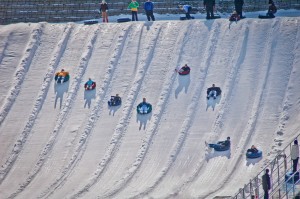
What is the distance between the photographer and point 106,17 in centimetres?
4806

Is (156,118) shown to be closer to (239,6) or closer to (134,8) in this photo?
(239,6)

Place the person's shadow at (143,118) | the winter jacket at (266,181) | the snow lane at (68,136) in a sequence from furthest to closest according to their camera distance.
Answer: the person's shadow at (143,118), the snow lane at (68,136), the winter jacket at (266,181)

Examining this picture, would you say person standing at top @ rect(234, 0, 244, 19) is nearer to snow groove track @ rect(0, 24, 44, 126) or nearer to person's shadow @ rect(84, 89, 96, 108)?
person's shadow @ rect(84, 89, 96, 108)

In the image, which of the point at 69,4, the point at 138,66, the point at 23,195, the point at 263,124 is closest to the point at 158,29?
the point at 138,66

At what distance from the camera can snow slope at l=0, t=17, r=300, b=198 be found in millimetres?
37281

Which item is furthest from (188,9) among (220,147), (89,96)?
(220,147)

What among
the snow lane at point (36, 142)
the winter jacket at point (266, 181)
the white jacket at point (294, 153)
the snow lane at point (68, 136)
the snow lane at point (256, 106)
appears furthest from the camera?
the snow lane at point (36, 142)

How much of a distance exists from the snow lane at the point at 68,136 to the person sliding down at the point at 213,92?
505cm

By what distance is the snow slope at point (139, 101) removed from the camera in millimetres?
37281

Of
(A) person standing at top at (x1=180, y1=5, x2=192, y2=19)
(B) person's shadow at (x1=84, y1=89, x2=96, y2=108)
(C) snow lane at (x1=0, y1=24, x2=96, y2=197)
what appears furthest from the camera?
(A) person standing at top at (x1=180, y1=5, x2=192, y2=19)

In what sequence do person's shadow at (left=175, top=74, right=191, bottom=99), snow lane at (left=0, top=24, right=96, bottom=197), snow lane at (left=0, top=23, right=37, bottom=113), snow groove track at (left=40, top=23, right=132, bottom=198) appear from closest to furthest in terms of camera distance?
snow groove track at (left=40, top=23, right=132, bottom=198), snow lane at (left=0, top=24, right=96, bottom=197), person's shadow at (left=175, top=74, right=191, bottom=99), snow lane at (left=0, top=23, right=37, bottom=113)

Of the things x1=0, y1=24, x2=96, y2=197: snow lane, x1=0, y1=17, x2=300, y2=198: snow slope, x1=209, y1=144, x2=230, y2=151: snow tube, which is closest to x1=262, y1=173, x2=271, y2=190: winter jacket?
x1=0, y1=17, x2=300, y2=198: snow slope

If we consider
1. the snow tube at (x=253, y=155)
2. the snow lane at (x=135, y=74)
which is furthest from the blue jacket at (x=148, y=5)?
the snow tube at (x=253, y=155)

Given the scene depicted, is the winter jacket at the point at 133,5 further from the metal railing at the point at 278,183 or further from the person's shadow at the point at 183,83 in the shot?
the metal railing at the point at 278,183
